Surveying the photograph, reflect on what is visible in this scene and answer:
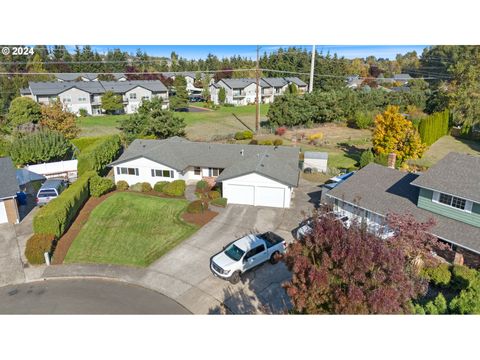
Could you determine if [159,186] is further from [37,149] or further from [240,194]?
[37,149]

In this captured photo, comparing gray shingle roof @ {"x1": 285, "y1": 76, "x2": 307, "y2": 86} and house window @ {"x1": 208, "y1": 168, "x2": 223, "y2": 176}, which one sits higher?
gray shingle roof @ {"x1": 285, "y1": 76, "x2": 307, "y2": 86}

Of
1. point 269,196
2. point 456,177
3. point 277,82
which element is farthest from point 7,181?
point 277,82

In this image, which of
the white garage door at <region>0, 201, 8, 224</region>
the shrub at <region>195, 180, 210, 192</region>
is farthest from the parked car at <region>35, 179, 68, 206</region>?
the shrub at <region>195, 180, 210, 192</region>

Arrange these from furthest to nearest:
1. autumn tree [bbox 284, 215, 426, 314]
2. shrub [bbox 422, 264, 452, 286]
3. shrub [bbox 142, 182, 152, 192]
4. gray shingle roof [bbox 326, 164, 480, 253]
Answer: shrub [bbox 142, 182, 152, 192]
gray shingle roof [bbox 326, 164, 480, 253]
shrub [bbox 422, 264, 452, 286]
autumn tree [bbox 284, 215, 426, 314]

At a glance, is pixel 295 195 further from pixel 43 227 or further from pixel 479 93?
pixel 479 93

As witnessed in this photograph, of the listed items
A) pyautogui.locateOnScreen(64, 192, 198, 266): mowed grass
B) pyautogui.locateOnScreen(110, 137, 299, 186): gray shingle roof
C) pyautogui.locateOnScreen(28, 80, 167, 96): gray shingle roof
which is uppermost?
pyautogui.locateOnScreen(28, 80, 167, 96): gray shingle roof

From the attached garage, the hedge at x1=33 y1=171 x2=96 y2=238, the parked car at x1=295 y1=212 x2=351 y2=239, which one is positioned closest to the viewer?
the parked car at x1=295 y1=212 x2=351 y2=239

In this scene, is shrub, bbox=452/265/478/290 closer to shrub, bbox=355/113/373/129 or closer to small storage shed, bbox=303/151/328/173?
small storage shed, bbox=303/151/328/173

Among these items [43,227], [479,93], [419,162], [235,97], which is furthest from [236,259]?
[235,97]
